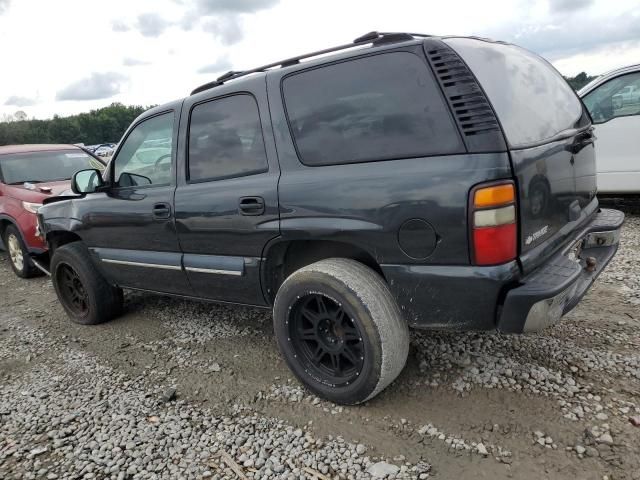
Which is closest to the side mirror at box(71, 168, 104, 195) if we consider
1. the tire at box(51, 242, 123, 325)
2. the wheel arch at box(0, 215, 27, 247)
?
the tire at box(51, 242, 123, 325)

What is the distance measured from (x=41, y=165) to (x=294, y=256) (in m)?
5.24

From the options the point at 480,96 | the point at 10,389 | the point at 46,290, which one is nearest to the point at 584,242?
the point at 480,96

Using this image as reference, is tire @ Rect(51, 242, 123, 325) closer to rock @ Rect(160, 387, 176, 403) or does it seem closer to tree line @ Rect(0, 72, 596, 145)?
rock @ Rect(160, 387, 176, 403)

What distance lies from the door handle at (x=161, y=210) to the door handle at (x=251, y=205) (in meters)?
0.72

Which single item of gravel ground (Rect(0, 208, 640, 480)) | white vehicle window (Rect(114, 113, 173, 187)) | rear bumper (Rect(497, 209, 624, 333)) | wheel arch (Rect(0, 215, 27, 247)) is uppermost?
white vehicle window (Rect(114, 113, 173, 187))

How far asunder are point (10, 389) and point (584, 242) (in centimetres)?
385

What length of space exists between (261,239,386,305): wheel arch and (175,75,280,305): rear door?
6 cm

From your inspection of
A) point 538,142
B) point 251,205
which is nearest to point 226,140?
point 251,205

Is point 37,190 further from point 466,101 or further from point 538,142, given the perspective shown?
point 538,142

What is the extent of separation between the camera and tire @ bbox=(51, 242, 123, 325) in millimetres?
4055

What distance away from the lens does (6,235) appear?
20.3ft

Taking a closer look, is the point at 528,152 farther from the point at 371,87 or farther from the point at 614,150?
the point at 614,150

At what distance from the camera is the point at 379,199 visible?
2.25m

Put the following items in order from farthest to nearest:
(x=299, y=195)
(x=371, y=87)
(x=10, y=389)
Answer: (x=10, y=389), (x=299, y=195), (x=371, y=87)
